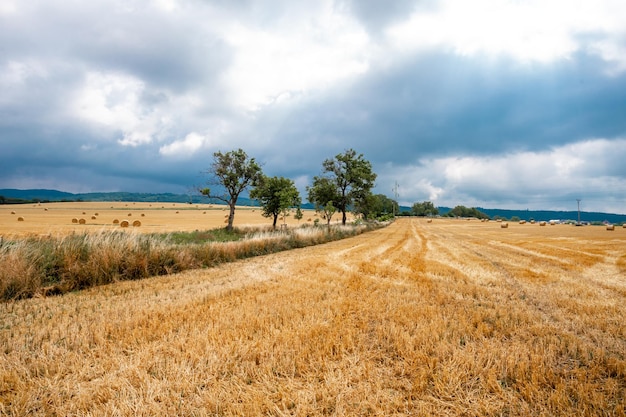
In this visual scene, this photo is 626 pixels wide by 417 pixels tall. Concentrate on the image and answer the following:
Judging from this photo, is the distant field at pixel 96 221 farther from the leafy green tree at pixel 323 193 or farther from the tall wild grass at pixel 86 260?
the leafy green tree at pixel 323 193

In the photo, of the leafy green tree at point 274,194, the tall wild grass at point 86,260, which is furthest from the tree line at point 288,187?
the tall wild grass at point 86,260

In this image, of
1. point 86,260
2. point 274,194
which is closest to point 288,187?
point 274,194

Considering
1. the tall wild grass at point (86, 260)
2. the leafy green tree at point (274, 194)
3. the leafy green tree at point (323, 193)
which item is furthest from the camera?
the leafy green tree at point (323, 193)

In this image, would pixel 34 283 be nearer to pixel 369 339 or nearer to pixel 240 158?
pixel 369 339

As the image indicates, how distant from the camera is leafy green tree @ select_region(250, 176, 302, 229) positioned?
120ft

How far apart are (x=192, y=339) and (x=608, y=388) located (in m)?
5.89

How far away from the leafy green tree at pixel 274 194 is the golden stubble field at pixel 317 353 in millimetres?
28418

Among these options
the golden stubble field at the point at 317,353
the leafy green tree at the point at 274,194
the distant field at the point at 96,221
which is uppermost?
the leafy green tree at the point at 274,194

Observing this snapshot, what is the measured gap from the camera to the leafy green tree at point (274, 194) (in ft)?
120

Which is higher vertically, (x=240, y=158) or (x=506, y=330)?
(x=240, y=158)

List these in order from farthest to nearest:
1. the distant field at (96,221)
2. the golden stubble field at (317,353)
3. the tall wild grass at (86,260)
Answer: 1. the distant field at (96,221)
2. the tall wild grass at (86,260)
3. the golden stubble field at (317,353)

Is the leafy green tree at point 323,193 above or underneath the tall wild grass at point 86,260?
above

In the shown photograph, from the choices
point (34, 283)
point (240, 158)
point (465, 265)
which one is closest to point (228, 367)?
point (34, 283)

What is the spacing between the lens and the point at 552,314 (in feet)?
21.1
